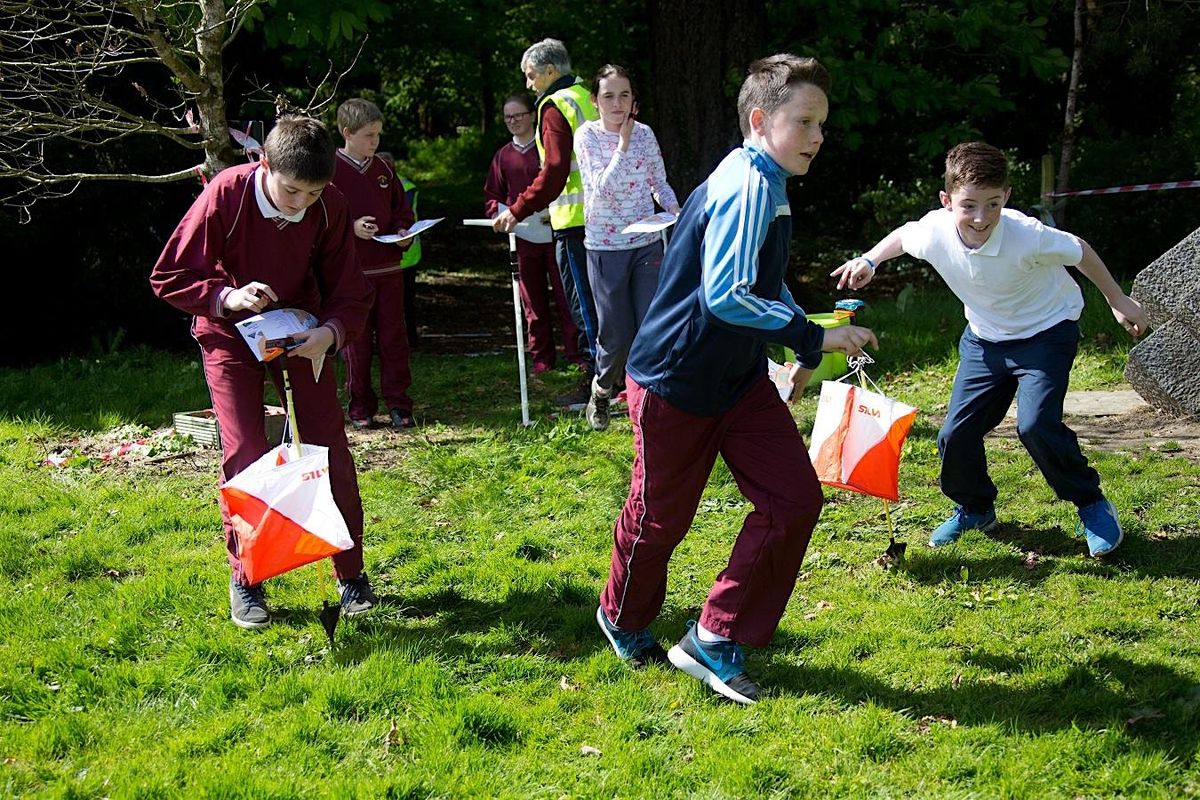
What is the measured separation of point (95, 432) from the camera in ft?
25.3

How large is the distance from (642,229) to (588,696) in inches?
116

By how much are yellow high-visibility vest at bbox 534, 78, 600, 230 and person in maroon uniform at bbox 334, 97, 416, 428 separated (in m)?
0.98

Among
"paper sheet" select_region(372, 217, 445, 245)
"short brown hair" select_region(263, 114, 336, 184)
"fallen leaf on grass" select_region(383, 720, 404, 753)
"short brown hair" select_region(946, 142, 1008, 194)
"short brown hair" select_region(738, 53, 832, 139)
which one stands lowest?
"fallen leaf on grass" select_region(383, 720, 404, 753)

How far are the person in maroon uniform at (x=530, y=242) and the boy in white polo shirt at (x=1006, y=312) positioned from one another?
4.29 m

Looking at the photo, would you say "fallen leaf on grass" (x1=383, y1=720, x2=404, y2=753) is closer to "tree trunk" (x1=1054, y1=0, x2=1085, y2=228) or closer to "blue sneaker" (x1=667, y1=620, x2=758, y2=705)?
"blue sneaker" (x1=667, y1=620, x2=758, y2=705)

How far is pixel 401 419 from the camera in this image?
7.80 meters

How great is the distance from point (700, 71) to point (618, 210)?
3.54 m

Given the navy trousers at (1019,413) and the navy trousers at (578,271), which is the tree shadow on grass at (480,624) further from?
the navy trousers at (578,271)

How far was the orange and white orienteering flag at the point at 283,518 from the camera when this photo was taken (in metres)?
4.12

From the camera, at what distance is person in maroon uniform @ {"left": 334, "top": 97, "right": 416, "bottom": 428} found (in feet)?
24.6

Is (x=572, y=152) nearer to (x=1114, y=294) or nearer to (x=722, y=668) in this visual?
(x=1114, y=294)

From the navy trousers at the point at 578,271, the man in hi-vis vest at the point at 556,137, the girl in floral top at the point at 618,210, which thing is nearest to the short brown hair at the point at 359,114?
the man in hi-vis vest at the point at 556,137

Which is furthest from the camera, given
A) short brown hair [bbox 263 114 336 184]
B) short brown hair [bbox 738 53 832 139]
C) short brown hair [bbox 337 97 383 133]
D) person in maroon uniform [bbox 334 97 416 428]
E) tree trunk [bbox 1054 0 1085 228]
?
tree trunk [bbox 1054 0 1085 228]

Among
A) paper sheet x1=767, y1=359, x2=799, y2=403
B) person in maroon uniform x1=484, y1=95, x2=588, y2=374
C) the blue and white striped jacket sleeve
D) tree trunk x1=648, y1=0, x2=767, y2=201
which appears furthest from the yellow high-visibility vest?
the blue and white striped jacket sleeve
